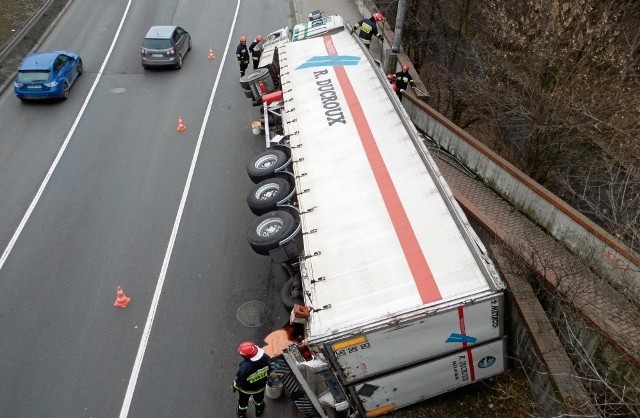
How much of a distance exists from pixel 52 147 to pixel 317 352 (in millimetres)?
12068

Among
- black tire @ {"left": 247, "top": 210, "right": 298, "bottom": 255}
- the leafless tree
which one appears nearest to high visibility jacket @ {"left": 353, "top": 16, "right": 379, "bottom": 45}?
the leafless tree

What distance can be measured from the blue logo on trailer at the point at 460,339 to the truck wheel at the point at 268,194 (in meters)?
4.81

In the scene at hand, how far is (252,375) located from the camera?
24.6ft

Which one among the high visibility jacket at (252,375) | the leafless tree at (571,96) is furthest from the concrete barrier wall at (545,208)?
the high visibility jacket at (252,375)

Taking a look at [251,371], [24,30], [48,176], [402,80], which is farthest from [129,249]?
[24,30]

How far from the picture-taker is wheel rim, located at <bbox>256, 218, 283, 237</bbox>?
9742 millimetres

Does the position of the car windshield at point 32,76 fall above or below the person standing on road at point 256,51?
above

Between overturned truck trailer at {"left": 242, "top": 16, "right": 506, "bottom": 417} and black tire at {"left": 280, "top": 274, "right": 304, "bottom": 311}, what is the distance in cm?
2

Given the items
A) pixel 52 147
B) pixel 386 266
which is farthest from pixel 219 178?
pixel 386 266

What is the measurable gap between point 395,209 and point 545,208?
3.62m

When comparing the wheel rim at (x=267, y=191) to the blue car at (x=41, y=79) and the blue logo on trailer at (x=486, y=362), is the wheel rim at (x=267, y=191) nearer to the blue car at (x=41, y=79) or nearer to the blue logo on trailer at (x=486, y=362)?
the blue logo on trailer at (x=486, y=362)

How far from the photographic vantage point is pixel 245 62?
60.2 ft

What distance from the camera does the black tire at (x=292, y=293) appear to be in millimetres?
9305

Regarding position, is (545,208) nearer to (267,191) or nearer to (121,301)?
(267,191)
